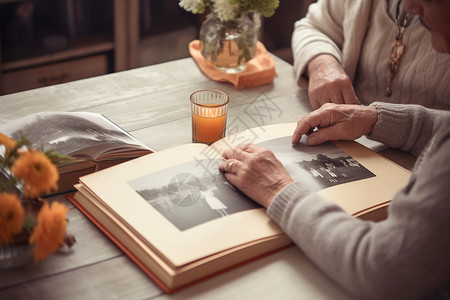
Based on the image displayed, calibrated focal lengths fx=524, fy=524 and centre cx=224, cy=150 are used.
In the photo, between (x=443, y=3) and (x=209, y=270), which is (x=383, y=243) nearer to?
(x=209, y=270)

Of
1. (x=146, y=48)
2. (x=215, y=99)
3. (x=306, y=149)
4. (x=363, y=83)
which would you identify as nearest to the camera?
(x=306, y=149)

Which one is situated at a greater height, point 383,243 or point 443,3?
point 443,3

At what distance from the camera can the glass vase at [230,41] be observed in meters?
1.38

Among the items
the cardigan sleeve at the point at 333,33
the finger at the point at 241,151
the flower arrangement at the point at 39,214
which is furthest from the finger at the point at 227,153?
the cardigan sleeve at the point at 333,33

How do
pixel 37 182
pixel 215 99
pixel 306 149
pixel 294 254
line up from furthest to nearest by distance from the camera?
pixel 215 99 < pixel 306 149 < pixel 294 254 < pixel 37 182

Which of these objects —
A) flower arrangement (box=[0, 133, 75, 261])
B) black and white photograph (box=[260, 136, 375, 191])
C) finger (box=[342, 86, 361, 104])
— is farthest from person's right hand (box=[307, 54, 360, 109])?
flower arrangement (box=[0, 133, 75, 261])

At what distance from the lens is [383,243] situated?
760 millimetres

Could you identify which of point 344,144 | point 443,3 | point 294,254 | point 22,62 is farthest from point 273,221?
point 22,62

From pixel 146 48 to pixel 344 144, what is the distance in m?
1.88

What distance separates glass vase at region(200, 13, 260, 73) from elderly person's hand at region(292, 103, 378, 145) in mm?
354

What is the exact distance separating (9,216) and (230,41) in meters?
0.84

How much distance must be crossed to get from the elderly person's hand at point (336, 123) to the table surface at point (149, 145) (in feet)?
0.35

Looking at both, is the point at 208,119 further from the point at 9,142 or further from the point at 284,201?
the point at 9,142

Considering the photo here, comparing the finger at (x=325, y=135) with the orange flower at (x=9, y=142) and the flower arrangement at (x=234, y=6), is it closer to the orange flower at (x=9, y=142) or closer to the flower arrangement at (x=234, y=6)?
the flower arrangement at (x=234, y=6)
